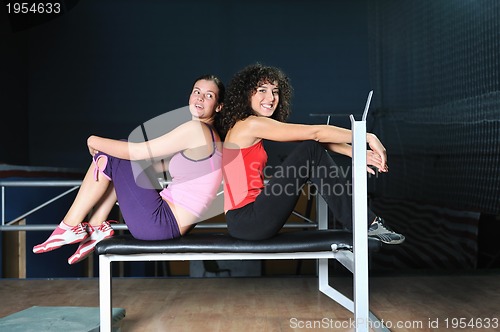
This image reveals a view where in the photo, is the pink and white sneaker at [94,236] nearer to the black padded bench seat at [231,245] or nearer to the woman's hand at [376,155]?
the black padded bench seat at [231,245]

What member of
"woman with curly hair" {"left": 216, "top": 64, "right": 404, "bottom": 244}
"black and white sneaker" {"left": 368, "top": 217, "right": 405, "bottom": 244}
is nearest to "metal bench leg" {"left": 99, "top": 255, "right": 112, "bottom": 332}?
"woman with curly hair" {"left": 216, "top": 64, "right": 404, "bottom": 244}

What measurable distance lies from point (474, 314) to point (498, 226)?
1.37m

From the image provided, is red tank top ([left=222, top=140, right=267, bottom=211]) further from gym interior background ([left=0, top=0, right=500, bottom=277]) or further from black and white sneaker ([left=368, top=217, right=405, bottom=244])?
gym interior background ([left=0, top=0, right=500, bottom=277])

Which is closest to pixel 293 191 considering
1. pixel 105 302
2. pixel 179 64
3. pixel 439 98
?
pixel 105 302

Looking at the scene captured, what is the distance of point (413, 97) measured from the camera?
562 centimetres

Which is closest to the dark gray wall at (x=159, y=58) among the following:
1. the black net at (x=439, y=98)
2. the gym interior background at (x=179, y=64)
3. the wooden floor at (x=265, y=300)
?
the gym interior background at (x=179, y=64)

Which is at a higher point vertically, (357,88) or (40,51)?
(40,51)

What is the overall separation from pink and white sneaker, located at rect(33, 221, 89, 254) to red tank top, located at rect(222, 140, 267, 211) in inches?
20.7

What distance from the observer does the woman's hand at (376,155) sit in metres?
1.73

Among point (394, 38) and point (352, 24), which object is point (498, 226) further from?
point (352, 24)

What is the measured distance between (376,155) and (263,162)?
39 cm

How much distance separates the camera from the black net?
4.35 meters

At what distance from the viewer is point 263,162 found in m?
1.95

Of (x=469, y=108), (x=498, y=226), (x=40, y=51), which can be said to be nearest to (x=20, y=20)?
(x=40, y=51)
